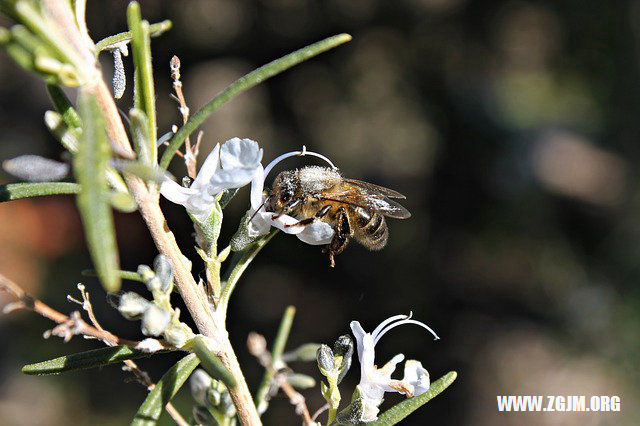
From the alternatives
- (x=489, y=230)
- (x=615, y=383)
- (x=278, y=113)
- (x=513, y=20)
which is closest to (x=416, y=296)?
(x=489, y=230)

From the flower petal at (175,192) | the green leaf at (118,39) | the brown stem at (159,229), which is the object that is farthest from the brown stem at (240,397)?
the green leaf at (118,39)

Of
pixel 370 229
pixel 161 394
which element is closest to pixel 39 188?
pixel 161 394

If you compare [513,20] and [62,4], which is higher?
[513,20]

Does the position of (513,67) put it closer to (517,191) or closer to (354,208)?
(517,191)

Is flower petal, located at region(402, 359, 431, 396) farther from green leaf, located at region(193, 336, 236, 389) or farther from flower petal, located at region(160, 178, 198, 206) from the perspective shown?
flower petal, located at region(160, 178, 198, 206)

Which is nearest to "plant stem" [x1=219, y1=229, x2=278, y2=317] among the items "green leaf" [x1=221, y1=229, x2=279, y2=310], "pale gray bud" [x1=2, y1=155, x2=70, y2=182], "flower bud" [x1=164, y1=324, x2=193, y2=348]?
"green leaf" [x1=221, y1=229, x2=279, y2=310]

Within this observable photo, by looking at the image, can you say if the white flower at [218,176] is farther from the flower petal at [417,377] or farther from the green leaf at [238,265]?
the flower petal at [417,377]

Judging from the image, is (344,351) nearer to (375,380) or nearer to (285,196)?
(375,380)
